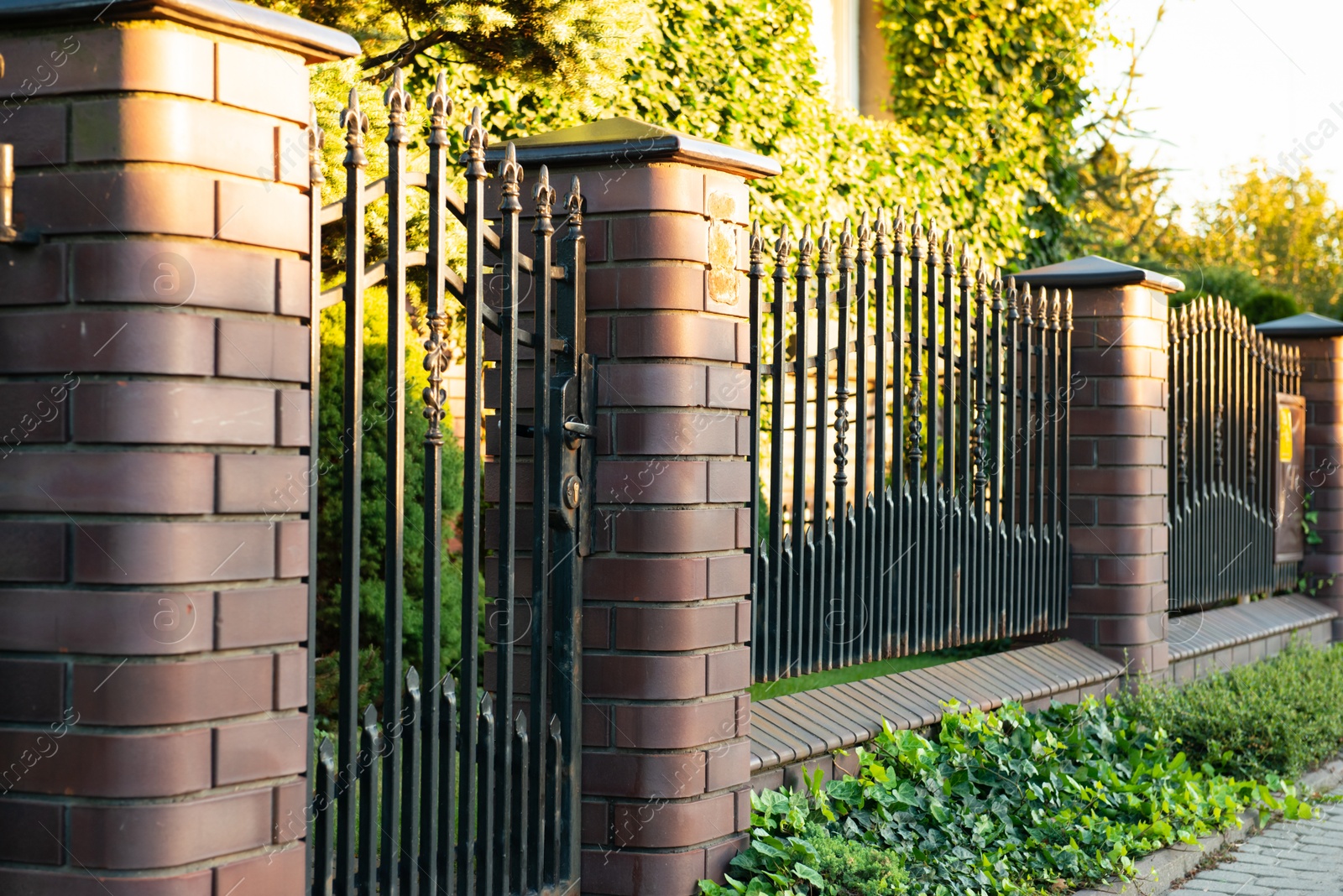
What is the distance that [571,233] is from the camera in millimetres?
3363

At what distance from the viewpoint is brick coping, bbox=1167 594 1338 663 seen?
6.80 m

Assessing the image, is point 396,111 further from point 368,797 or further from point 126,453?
point 368,797

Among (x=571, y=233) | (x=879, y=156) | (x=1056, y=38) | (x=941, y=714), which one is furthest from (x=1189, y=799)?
(x=1056, y=38)

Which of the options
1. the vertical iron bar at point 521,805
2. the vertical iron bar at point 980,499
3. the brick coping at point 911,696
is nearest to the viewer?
the vertical iron bar at point 521,805

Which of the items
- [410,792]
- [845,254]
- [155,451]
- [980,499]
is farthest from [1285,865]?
[155,451]

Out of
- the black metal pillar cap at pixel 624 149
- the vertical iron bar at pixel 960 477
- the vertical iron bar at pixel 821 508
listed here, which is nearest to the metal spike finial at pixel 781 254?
the vertical iron bar at pixel 821 508

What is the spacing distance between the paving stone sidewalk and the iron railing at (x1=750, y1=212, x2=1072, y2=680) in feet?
3.88

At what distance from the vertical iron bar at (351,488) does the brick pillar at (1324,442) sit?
7.78 meters

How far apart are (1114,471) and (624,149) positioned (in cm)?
343

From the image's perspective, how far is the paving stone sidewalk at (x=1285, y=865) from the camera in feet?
14.0

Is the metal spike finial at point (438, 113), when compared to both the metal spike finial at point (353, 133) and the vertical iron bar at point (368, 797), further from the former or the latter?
the vertical iron bar at point (368, 797)

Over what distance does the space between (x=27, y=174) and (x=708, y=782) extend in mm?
2123

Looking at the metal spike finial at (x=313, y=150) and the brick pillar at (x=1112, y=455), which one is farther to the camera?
the brick pillar at (x=1112, y=455)

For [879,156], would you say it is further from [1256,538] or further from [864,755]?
[864,755]
